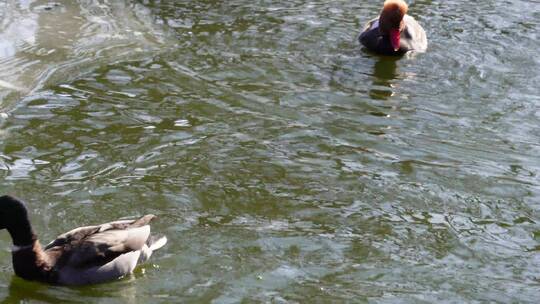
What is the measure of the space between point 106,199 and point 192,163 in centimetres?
100

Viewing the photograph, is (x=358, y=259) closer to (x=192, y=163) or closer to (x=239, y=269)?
(x=239, y=269)

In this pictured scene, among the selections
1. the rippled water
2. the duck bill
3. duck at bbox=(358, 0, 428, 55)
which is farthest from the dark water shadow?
the duck bill

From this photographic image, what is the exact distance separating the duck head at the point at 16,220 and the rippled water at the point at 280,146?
1.03 ft

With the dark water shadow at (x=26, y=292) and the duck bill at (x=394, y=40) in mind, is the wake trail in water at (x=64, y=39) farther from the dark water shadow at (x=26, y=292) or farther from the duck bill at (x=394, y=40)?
the dark water shadow at (x=26, y=292)

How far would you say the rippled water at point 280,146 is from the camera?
7129 mm

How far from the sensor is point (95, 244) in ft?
23.2

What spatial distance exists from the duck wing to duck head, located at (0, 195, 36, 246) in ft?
0.65

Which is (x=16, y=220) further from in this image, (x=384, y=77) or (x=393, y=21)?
(x=393, y=21)

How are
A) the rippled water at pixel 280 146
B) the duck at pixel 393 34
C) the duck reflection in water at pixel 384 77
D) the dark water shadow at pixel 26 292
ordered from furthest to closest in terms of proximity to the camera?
the duck at pixel 393 34 → the duck reflection in water at pixel 384 77 → the rippled water at pixel 280 146 → the dark water shadow at pixel 26 292

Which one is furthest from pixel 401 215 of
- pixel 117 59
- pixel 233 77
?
pixel 117 59

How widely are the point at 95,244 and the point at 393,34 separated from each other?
5970mm

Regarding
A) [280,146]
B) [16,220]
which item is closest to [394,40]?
[280,146]

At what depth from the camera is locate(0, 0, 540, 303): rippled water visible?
23.4 feet

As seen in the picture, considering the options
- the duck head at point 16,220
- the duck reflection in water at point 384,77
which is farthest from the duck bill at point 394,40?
the duck head at point 16,220
